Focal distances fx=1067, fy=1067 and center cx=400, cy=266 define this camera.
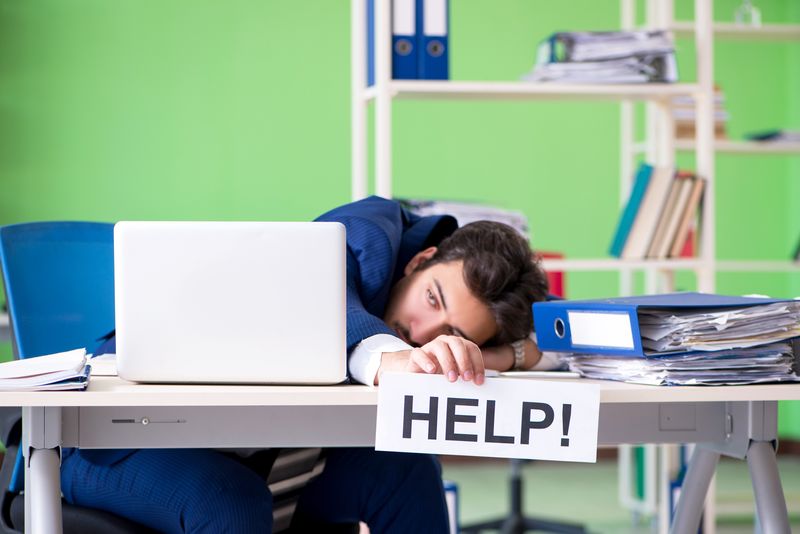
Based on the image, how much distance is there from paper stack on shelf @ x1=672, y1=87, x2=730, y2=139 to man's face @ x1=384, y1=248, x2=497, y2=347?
2.06 meters

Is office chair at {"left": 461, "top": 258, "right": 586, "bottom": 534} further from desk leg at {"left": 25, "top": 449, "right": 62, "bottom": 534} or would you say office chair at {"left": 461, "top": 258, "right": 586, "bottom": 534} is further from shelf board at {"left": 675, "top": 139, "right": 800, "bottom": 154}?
desk leg at {"left": 25, "top": 449, "right": 62, "bottom": 534}

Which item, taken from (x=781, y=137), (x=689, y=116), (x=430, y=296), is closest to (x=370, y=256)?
(x=430, y=296)

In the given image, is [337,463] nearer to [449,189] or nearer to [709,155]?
[709,155]

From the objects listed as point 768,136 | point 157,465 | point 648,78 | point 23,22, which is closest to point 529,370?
point 157,465

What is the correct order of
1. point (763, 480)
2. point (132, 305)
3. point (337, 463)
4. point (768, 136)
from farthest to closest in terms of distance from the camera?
point (768, 136) → point (337, 463) → point (763, 480) → point (132, 305)

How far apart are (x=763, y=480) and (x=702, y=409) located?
11 centimetres

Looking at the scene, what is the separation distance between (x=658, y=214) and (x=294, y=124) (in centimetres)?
205

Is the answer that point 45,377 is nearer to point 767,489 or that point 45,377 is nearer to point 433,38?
point 767,489

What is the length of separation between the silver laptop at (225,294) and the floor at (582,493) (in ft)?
8.36

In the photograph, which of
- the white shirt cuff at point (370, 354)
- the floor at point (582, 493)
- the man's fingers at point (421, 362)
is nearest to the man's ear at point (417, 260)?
the white shirt cuff at point (370, 354)

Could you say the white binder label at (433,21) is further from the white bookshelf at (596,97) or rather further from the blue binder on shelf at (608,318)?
the blue binder on shelf at (608,318)

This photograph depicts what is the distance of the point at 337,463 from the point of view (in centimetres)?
167

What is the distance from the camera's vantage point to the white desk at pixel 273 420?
3.67 feet

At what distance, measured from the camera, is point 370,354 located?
4.12 feet
